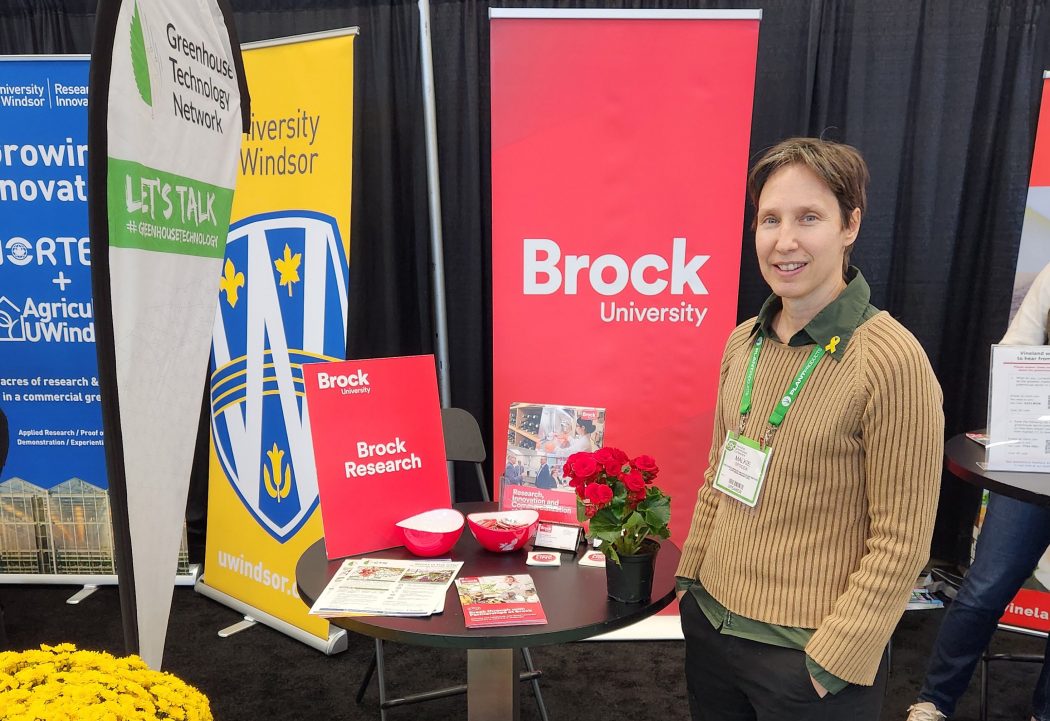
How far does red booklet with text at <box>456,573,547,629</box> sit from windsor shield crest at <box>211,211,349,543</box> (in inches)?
53.3

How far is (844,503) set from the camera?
3.92 ft

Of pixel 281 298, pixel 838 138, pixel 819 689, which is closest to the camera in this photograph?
pixel 819 689

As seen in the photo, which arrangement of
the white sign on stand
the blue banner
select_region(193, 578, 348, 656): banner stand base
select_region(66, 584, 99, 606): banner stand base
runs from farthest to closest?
1. select_region(66, 584, 99, 606): banner stand base
2. the blue banner
3. select_region(193, 578, 348, 656): banner stand base
4. the white sign on stand

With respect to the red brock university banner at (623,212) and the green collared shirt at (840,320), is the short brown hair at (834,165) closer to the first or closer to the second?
the green collared shirt at (840,320)

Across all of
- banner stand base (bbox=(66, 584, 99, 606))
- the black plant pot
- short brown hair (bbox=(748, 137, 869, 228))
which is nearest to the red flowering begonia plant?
the black plant pot

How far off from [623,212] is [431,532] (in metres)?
1.48

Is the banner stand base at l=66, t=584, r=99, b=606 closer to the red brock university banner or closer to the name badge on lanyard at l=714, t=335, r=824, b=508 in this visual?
the red brock university banner

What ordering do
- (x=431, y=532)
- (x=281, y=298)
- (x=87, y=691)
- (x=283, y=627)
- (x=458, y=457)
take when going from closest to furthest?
(x=87, y=691), (x=431, y=532), (x=458, y=457), (x=281, y=298), (x=283, y=627)

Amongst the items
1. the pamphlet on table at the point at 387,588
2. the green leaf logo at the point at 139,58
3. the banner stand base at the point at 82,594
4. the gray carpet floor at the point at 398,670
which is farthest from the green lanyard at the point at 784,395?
the banner stand base at the point at 82,594

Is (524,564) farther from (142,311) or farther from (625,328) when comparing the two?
(625,328)

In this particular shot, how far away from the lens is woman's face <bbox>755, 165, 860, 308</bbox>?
1.20 meters

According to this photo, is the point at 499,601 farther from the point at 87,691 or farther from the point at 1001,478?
the point at 1001,478

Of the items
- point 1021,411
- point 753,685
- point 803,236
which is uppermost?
point 803,236

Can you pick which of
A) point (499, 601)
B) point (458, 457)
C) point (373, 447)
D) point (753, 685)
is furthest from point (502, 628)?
point (458, 457)
